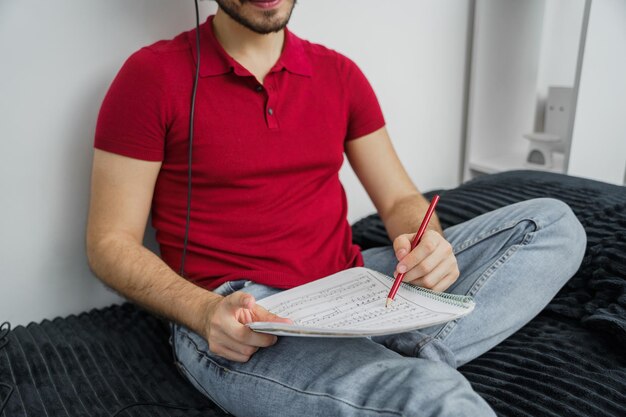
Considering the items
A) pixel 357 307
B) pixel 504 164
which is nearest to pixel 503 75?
pixel 504 164

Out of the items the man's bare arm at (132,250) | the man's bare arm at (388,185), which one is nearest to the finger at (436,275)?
the man's bare arm at (388,185)

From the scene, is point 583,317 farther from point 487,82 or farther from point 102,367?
point 487,82

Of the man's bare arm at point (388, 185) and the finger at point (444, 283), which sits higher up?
the man's bare arm at point (388, 185)

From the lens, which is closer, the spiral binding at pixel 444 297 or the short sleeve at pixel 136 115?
the spiral binding at pixel 444 297

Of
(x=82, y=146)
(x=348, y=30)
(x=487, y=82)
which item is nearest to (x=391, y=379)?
(x=82, y=146)

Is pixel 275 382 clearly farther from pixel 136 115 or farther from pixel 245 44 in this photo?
pixel 245 44

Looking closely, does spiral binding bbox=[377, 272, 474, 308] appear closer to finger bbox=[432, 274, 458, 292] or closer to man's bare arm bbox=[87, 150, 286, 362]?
finger bbox=[432, 274, 458, 292]

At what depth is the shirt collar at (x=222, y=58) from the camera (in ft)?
3.09

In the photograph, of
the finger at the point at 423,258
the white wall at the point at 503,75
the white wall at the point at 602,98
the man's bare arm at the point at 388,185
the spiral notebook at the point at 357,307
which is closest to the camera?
the spiral notebook at the point at 357,307

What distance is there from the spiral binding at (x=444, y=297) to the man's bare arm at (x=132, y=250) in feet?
0.90

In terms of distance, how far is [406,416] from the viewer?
1.91 ft

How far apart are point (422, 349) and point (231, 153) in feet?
1.47

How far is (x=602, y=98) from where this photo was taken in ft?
4.95

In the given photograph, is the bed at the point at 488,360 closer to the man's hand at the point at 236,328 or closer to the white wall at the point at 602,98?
the man's hand at the point at 236,328
